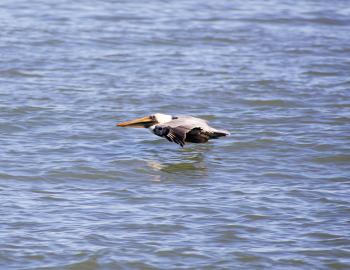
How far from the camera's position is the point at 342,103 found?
12805 mm

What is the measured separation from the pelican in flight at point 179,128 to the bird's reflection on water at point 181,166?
0.74ft

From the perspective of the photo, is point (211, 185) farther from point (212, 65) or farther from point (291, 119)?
point (212, 65)

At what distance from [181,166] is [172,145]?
113cm

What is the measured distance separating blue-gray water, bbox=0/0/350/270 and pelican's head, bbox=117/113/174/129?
27 cm

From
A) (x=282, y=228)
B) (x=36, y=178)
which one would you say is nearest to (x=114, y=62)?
(x=36, y=178)

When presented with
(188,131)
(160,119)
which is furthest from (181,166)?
(160,119)

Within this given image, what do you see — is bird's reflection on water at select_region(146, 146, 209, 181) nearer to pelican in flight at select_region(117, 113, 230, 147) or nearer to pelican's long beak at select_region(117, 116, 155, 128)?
pelican in flight at select_region(117, 113, 230, 147)

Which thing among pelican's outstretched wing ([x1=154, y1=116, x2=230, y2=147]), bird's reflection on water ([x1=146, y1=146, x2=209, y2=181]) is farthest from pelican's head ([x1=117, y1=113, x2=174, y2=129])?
bird's reflection on water ([x1=146, y1=146, x2=209, y2=181])

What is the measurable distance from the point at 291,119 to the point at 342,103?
1290 millimetres

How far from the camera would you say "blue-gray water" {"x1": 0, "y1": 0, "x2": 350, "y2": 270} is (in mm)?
7238

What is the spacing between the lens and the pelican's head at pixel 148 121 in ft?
35.7

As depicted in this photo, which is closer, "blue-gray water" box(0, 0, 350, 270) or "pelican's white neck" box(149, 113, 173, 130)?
"blue-gray water" box(0, 0, 350, 270)

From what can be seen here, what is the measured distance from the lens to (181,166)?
9.95 metres

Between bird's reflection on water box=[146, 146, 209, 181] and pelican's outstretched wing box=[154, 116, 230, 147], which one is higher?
pelican's outstretched wing box=[154, 116, 230, 147]
